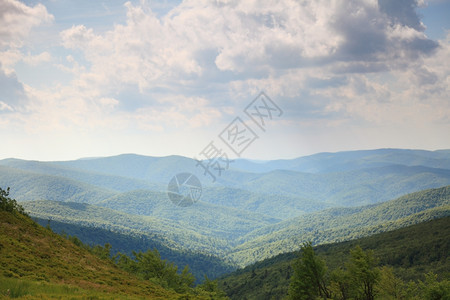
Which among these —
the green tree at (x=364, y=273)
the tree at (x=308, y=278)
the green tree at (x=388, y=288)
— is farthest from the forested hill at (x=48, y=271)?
the green tree at (x=388, y=288)

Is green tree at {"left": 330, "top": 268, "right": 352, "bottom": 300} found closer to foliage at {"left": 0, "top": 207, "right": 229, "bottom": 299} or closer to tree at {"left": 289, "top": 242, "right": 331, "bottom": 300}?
tree at {"left": 289, "top": 242, "right": 331, "bottom": 300}

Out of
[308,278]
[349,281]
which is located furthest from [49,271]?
[349,281]

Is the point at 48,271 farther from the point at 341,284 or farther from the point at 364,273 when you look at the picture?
the point at 341,284

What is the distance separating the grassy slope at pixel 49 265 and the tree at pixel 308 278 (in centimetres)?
3158

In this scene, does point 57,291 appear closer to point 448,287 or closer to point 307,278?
point 307,278

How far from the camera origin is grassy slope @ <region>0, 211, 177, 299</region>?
31.9 m

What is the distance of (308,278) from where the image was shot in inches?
2522

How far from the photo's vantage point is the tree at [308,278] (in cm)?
6334

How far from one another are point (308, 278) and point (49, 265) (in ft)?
164

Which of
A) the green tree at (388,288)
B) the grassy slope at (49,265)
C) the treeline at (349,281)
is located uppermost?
the grassy slope at (49,265)

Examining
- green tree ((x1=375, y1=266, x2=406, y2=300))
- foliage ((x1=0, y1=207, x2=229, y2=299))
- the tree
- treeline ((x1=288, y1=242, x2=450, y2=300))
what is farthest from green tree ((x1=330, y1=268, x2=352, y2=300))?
foliage ((x1=0, y1=207, x2=229, y2=299))

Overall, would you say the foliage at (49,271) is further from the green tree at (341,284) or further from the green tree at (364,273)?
the green tree at (341,284)

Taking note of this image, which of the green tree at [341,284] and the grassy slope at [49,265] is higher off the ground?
the grassy slope at [49,265]

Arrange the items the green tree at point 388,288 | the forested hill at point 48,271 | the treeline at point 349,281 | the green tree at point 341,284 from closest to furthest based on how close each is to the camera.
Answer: the forested hill at point 48,271
the treeline at point 349,281
the green tree at point 341,284
the green tree at point 388,288
